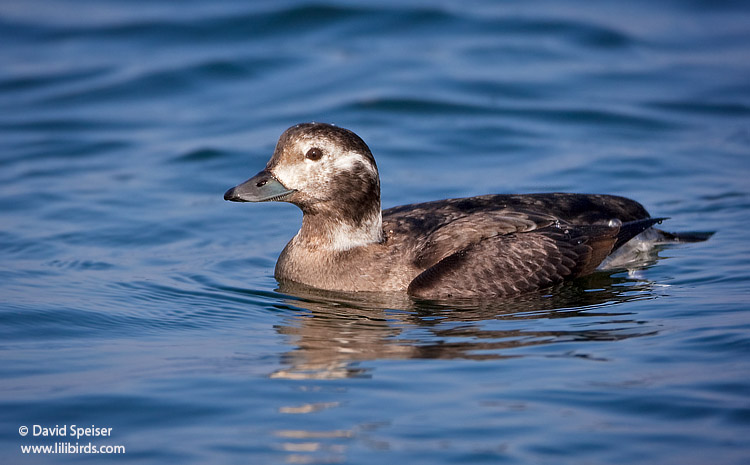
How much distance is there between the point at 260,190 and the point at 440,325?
6.21 feet

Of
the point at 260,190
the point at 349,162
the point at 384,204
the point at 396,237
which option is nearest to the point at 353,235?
the point at 396,237

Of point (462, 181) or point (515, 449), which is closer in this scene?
point (515, 449)

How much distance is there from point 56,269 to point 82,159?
458 centimetres

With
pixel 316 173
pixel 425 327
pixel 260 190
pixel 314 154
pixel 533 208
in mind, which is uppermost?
pixel 314 154

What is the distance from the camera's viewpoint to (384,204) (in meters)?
12.3

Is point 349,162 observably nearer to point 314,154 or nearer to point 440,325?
point 314,154

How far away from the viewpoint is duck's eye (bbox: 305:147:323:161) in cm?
865

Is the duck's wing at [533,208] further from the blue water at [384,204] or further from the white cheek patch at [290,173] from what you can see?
the white cheek patch at [290,173]

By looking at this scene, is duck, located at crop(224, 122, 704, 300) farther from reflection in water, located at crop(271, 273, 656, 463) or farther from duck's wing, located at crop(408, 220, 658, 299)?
reflection in water, located at crop(271, 273, 656, 463)

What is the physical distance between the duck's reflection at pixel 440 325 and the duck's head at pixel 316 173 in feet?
2.73

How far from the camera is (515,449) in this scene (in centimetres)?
567

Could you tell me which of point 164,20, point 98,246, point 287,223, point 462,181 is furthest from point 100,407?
point 164,20

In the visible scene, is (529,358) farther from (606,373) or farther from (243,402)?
(243,402)

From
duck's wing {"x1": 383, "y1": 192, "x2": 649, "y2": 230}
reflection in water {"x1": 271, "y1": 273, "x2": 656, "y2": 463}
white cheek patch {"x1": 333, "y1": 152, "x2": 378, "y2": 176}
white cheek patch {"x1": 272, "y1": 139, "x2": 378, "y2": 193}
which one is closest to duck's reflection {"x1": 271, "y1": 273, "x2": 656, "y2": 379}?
reflection in water {"x1": 271, "y1": 273, "x2": 656, "y2": 463}
